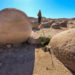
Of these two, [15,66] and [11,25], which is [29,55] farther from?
[11,25]

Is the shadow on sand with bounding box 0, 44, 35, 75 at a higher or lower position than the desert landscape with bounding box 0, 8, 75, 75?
lower

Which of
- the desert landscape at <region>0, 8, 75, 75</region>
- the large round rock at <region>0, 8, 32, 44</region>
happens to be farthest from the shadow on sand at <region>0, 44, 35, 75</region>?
the large round rock at <region>0, 8, 32, 44</region>

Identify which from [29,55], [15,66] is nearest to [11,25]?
[29,55]

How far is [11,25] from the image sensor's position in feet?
7.94

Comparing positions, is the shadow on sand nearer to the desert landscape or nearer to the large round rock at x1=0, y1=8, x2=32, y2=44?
the desert landscape

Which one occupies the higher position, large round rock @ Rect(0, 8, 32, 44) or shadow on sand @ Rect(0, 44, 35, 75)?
large round rock @ Rect(0, 8, 32, 44)

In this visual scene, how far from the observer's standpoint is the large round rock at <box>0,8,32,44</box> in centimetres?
240

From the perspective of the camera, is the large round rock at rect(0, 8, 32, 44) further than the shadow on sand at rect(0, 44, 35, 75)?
Yes

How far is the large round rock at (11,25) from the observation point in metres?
2.40

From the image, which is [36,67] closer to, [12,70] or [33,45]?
[12,70]

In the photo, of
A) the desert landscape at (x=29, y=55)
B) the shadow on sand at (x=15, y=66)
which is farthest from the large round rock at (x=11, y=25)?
the shadow on sand at (x=15, y=66)

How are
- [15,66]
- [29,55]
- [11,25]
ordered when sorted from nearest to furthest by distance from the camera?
[15,66] → [29,55] → [11,25]

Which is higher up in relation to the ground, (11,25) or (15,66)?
(11,25)

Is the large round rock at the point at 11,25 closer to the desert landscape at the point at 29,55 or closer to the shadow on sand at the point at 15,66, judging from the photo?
the desert landscape at the point at 29,55
